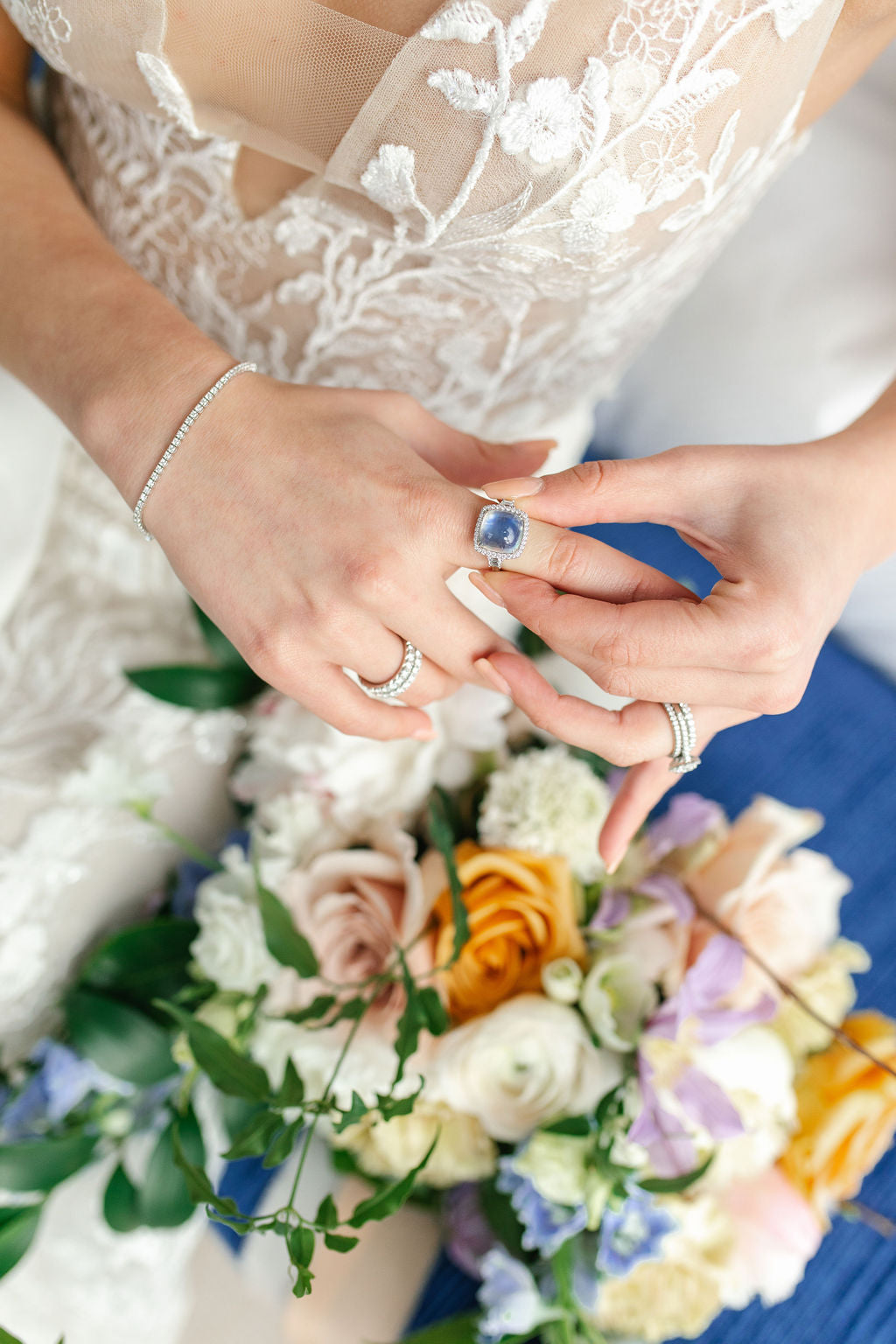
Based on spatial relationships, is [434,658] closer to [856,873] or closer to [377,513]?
[377,513]

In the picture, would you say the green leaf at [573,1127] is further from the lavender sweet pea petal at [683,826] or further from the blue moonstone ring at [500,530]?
the blue moonstone ring at [500,530]

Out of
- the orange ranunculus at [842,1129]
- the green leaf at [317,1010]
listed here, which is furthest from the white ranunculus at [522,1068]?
the orange ranunculus at [842,1129]

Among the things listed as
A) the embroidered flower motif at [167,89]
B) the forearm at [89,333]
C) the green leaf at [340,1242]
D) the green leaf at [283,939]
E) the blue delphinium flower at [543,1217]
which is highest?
the embroidered flower motif at [167,89]

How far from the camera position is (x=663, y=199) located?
61cm

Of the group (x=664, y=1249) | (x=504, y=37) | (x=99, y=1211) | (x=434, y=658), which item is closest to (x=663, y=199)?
(x=504, y=37)

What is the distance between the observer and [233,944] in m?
0.75

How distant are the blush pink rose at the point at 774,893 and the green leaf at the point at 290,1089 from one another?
35 cm

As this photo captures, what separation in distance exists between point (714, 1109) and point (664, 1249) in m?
0.15

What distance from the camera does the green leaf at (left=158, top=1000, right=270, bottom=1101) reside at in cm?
67

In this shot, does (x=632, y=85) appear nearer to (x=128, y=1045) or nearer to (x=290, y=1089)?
(x=290, y=1089)

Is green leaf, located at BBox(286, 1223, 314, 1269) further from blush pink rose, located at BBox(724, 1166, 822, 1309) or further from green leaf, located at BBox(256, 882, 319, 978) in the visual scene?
blush pink rose, located at BBox(724, 1166, 822, 1309)

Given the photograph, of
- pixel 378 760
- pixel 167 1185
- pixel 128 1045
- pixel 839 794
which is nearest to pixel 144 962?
pixel 128 1045

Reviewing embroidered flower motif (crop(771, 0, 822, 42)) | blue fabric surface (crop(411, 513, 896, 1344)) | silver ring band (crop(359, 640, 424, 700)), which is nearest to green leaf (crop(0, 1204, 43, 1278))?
silver ring band (crop(359, 640, 424, 700))

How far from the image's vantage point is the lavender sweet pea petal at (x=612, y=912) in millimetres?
752
